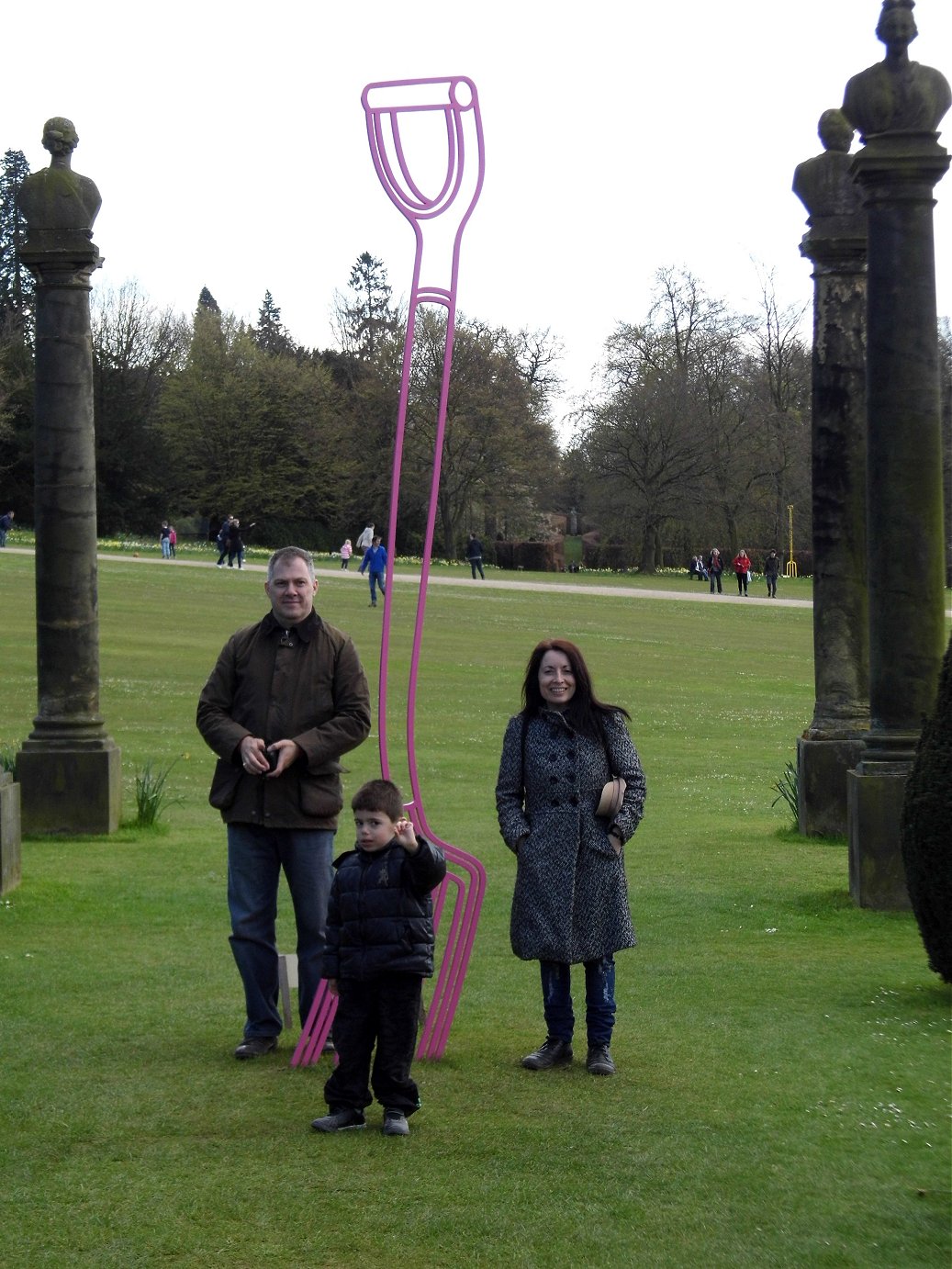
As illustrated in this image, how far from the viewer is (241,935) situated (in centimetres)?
664

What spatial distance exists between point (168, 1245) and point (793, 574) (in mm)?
70340

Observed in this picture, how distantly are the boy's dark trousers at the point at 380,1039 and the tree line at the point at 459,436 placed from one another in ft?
175

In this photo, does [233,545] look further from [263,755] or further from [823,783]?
[263,755]

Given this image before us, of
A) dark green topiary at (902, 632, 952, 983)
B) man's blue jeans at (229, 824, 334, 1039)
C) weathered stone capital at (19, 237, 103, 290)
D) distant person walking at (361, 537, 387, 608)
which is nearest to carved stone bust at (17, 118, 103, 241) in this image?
weathered stone capital at (19, 237, 103, 290)

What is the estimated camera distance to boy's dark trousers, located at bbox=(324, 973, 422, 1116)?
572 cm

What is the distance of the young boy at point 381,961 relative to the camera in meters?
5.72

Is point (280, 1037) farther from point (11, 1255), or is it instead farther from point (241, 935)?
point (11, 1255)

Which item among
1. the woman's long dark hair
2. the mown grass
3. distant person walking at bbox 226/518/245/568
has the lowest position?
the mown grass

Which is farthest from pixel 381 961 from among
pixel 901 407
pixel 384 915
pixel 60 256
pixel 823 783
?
pixel 60 256

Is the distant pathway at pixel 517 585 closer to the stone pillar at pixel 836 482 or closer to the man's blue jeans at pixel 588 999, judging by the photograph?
the stone pillar at pixel 836 482

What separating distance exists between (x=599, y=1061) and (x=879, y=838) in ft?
12.3

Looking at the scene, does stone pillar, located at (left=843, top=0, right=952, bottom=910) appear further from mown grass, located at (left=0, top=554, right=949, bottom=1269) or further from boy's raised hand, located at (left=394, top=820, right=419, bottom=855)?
boy's raised hand, located at (left=394, top=820, right=419, bottom=855)

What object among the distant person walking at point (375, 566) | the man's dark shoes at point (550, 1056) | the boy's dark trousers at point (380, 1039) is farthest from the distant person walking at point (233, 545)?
the boy's dark trousers at point (380, 1039)

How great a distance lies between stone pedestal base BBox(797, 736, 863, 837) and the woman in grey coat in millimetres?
6263
